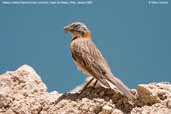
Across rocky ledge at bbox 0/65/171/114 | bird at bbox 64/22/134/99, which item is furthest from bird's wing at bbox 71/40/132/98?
rocky ledge at bbox 0/65/171/114

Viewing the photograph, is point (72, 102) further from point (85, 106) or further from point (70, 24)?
point (70, 24)

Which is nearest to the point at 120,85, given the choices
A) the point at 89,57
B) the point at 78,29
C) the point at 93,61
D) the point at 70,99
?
the point at 70,99

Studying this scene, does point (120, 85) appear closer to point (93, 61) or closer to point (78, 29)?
point (93, 61)

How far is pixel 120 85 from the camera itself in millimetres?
12148

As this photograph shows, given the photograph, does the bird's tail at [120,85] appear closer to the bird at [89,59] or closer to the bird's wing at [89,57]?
the bird at [89,59]

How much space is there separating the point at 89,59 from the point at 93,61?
0.27 feet

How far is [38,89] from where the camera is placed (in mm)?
12711

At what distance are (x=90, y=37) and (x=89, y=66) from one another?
105 cm

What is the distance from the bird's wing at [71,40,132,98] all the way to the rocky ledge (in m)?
0.17

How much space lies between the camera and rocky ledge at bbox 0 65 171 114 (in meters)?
11.7

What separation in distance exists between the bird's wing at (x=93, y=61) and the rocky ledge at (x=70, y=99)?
0.56 ft

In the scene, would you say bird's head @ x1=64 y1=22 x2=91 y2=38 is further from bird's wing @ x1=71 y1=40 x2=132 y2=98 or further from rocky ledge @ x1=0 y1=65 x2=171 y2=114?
rocky ledge @ x1=0 y1=65 x2=171 y2=114

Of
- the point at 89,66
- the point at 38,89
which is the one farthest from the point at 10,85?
the point at 89,66

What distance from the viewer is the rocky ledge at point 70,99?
11.7m
